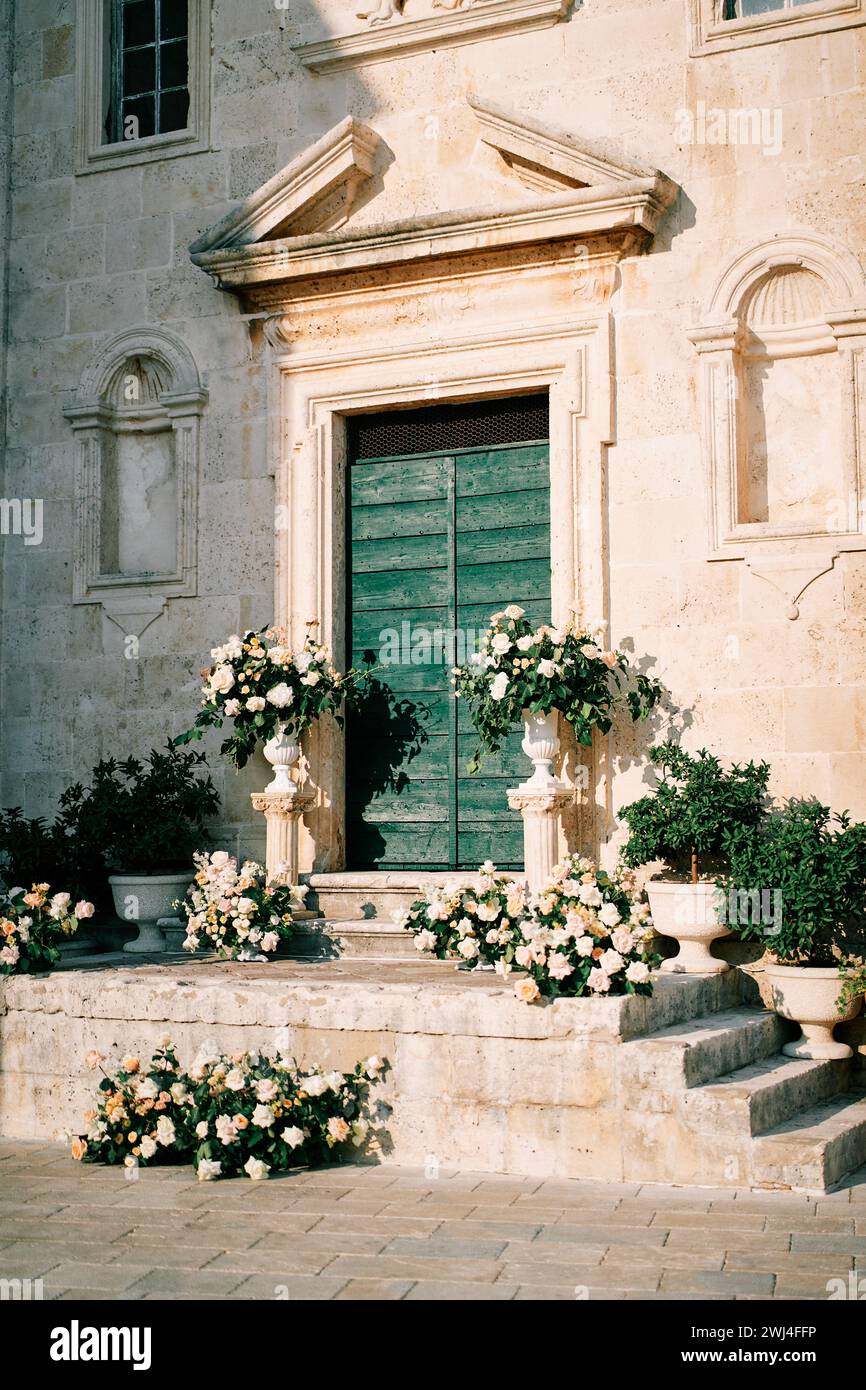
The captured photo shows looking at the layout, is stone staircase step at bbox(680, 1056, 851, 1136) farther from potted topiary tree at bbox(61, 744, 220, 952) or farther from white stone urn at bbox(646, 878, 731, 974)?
potted topiary tree at bbox(61, 744, 220, 952)

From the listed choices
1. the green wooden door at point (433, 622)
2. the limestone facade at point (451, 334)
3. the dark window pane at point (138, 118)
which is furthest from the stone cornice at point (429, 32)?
the green wooden door at point (433, 622)

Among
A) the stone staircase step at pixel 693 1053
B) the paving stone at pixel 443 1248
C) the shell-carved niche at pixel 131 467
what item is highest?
the shell-carved niche at pixel 131 467

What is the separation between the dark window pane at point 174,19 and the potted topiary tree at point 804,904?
6.18 m

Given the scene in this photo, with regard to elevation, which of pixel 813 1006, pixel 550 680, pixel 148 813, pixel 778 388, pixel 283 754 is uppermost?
pixel 778 388

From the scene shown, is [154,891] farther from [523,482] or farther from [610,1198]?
[610,1198]

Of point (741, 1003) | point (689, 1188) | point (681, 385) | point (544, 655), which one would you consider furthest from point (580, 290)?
point (689, 1188)

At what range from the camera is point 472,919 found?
693cm

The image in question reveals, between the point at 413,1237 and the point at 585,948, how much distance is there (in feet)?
4.69

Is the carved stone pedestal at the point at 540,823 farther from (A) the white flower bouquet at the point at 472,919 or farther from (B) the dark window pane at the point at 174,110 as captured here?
(B) the dark window pane at the point at 174,110

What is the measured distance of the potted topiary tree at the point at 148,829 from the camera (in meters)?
8.46

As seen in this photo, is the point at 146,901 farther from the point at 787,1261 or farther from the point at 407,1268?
the point at 787,1261

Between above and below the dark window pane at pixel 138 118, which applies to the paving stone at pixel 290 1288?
below

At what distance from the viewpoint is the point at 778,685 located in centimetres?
766

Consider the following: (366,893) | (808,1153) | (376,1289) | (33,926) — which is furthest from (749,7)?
(376,1289)
